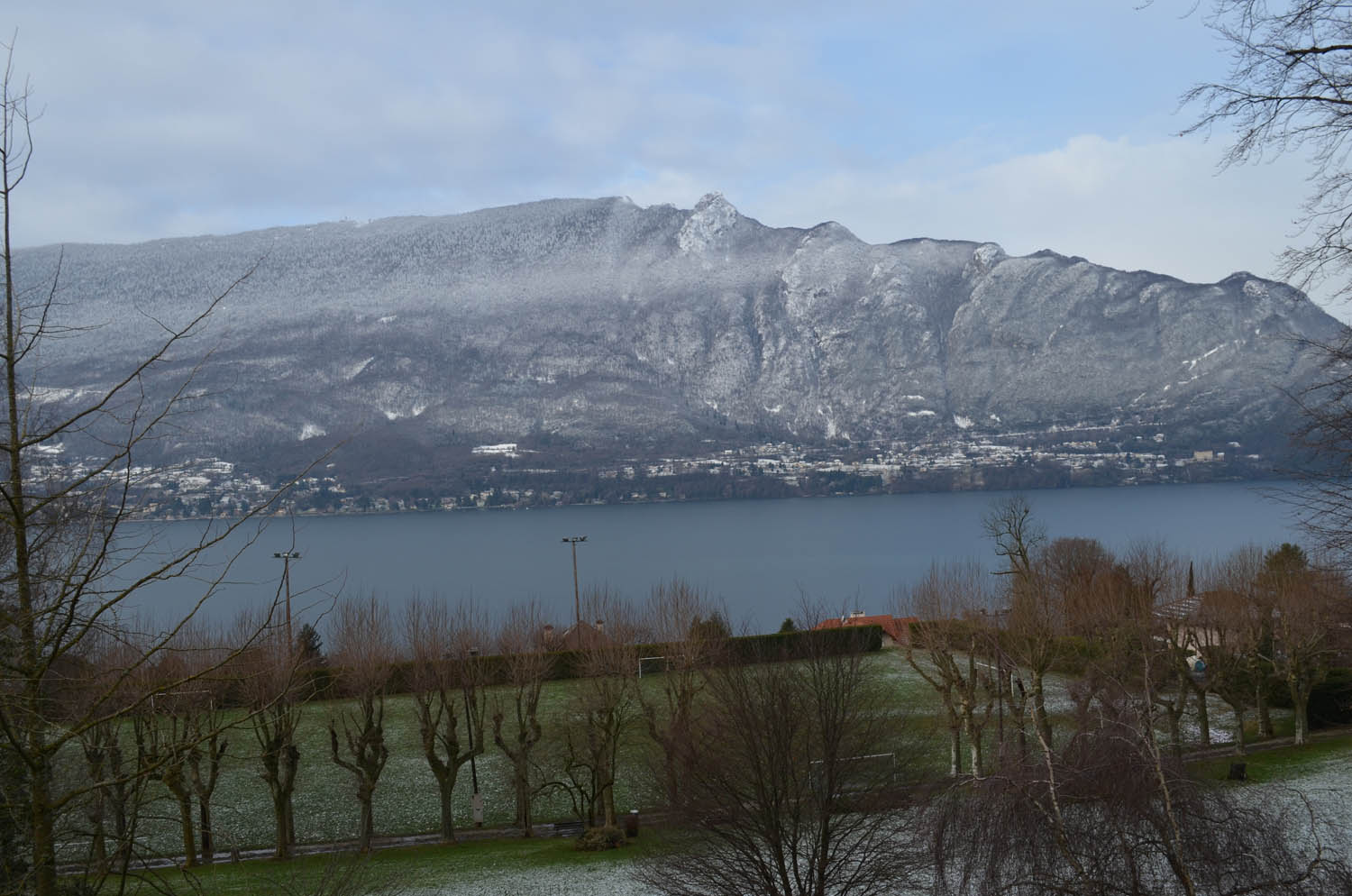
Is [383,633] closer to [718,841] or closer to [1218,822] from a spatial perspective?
[718,841]

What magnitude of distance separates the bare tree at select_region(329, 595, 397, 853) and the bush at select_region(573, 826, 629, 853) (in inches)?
183

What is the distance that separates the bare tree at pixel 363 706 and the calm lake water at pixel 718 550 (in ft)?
93.9

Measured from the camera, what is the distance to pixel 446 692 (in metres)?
32.2

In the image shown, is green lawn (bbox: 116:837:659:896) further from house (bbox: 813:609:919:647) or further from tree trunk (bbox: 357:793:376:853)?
house (bbox: 813:609:919:647)

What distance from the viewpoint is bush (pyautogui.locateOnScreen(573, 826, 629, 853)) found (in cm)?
2336

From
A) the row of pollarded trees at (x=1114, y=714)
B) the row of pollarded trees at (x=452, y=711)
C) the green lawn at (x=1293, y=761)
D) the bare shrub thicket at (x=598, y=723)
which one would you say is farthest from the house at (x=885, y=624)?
the green lawn at (x=1293, y=761)

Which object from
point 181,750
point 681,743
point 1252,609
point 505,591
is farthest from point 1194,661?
point 505,591

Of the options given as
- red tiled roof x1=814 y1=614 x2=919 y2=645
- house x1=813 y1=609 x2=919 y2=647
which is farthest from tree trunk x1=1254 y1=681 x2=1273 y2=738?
house x1=813 y1=609 x2=919 y2=647

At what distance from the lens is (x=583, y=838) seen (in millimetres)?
23719

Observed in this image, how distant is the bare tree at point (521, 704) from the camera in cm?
2725

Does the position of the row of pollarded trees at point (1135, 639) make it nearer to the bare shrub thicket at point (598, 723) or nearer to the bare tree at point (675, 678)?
the bare tree at point (675, 678)

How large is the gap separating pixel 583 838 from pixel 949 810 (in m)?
14.5

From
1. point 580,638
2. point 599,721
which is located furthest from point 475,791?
point 580,638

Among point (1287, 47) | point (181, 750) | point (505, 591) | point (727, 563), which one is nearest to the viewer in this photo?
point (181, 750)
